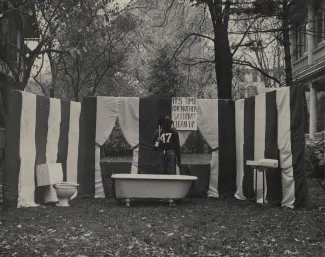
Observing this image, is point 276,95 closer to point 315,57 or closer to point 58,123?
point 58,123

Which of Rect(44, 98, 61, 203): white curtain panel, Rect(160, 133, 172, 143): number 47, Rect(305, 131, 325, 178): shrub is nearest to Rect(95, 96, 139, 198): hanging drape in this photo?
Rect(160, 133, 172, 143): number 47

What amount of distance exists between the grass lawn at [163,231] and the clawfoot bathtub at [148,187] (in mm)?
263

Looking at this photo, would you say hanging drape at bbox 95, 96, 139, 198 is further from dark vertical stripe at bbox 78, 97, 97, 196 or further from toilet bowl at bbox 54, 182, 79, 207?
toilet bowl at bbox 54, 182, 79, 207

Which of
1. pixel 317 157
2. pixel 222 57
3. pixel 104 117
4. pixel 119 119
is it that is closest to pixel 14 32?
pixel 222 57

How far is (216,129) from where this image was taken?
12.8m

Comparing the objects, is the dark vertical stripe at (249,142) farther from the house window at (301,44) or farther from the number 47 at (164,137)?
the house window at (301,44)

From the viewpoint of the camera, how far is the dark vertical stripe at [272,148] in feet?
33.7

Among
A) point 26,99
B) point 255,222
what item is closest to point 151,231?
point 255,222

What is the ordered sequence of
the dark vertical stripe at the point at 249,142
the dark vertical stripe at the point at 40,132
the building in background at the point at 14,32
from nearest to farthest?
the building in background at the point at 14,32
the dark vertical stripe at the point at 40,132
the dark vertical stripe at the point at 249,142

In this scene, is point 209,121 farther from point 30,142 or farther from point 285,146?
point 30,142

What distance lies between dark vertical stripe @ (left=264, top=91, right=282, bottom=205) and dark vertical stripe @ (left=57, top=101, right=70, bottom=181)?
4600mm

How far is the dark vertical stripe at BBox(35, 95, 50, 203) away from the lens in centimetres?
1055

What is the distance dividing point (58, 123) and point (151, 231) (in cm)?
471

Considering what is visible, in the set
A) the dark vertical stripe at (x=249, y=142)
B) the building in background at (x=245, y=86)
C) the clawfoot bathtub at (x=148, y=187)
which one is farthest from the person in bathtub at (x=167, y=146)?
the building in background at (x=245, y=86)
